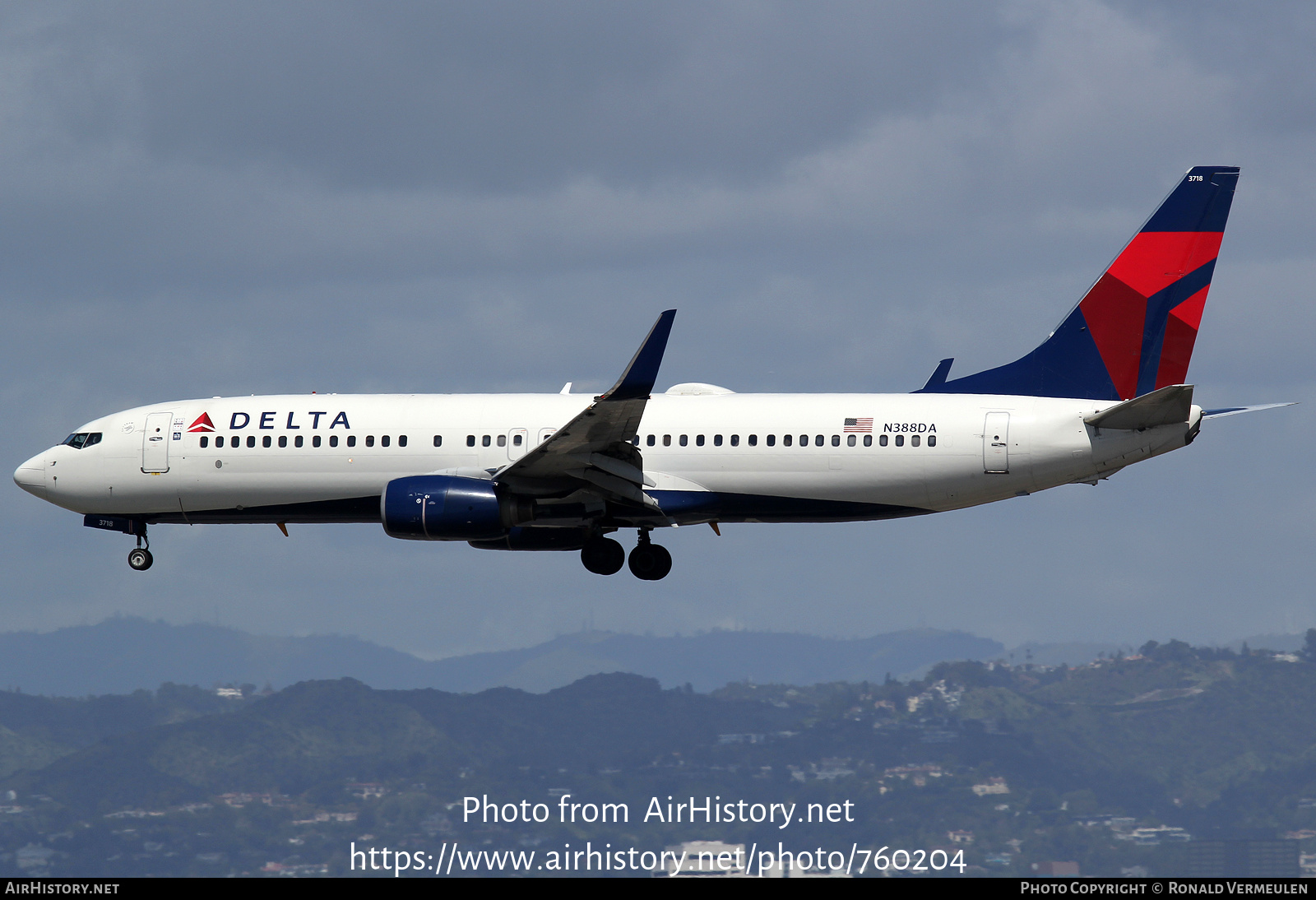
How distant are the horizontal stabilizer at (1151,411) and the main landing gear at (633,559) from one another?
12351mm

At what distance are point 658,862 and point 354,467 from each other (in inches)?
4833

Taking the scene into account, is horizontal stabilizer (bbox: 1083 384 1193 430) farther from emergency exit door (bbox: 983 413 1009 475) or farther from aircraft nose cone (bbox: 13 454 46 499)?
aircraft nose cone (bbox: 13 454 46 499)

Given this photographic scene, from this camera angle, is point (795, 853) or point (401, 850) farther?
point (795, 853)

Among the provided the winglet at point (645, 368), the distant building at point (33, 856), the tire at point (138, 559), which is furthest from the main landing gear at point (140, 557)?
the distant building at point (33, 856)

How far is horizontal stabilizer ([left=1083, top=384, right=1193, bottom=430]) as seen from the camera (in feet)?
129

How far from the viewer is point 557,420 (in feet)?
144

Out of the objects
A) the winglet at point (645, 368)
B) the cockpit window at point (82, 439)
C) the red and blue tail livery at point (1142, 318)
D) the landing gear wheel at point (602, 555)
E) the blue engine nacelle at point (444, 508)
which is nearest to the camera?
the winglet at point (645, 368)

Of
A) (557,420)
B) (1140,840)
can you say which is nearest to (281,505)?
(557,420)

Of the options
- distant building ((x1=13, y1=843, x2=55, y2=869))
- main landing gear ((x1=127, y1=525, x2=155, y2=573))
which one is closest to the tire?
main landing gear ((x1=127, y1=525, x2=155, y2=573))

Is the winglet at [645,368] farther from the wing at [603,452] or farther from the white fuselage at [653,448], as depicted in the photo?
the white fuselage at [653,448]

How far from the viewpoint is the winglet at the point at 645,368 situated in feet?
123

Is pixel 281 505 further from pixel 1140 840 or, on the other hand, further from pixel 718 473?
pixel 1140 840
